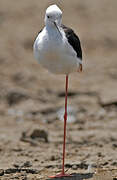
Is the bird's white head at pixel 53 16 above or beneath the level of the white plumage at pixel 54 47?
above

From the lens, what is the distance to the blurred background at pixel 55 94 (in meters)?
7.11

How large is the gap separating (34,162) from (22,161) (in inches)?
7.0

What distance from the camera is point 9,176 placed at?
5863 mm

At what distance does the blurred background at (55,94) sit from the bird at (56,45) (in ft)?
4.64

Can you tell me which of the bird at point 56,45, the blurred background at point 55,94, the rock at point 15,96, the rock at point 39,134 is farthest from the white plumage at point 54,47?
the rock at point 15,96

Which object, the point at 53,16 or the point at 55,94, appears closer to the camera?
the point at 53,16

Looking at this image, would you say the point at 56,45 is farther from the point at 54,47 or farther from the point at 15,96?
the point at 15,96

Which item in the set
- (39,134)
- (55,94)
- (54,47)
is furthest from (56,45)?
(55,94)

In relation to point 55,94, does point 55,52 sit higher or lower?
lower

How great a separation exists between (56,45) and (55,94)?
4.60m

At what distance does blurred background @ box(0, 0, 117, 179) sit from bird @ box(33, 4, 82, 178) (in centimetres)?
141

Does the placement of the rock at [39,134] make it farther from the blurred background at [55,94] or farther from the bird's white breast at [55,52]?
the bird's white breast at [55,52]

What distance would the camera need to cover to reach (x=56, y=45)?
5316 millimetres

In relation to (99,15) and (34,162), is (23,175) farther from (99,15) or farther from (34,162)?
(99,15)
